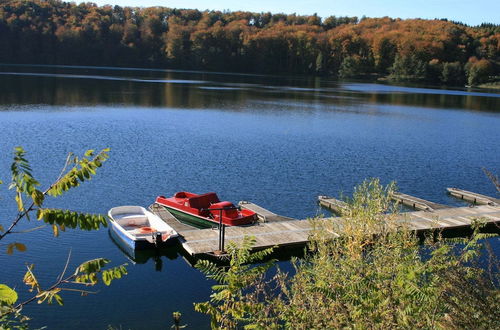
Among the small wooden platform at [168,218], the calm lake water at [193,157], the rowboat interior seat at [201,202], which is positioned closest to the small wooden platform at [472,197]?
the calm lake water at [193,157]

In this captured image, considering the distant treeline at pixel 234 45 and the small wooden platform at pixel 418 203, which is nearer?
the small wooden platform at pixel 418 203

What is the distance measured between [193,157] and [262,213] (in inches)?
548

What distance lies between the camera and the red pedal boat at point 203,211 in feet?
79.1

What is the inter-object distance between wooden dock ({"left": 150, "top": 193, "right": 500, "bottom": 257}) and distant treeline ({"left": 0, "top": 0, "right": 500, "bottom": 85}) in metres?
121

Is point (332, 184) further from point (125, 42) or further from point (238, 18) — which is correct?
point (238, 18)

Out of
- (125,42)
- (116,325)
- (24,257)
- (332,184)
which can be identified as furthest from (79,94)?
(125,42)

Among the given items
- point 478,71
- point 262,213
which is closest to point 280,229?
point 262,213

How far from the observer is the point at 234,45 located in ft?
545

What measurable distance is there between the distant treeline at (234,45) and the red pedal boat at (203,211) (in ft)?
416

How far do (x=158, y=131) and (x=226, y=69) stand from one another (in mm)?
117205

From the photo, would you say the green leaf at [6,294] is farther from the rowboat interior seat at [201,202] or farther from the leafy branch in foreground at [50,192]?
the rowboat interior seat at [201,202]

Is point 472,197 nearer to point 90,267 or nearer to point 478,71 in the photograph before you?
point 90,267

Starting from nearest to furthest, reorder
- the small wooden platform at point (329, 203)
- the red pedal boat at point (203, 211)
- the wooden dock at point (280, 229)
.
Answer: the wooden dock at point (280, 229) → the red pedal boat at point (203, 211) → the small wooden platform at point (329, 203)

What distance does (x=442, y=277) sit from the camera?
779cm
